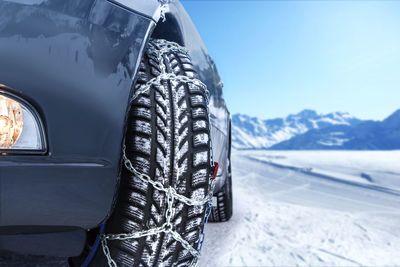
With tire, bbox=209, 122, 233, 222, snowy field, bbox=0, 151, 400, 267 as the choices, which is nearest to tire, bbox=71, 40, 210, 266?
snowy field, bbox=0, 151, 400, 267

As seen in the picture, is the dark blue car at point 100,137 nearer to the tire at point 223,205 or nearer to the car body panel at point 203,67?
the car body panel at point 203,67

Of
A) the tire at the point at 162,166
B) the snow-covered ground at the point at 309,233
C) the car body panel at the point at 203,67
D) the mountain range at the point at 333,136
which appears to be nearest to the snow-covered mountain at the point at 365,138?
the mountain range at the point at 333,136

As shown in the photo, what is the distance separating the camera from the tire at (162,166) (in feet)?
2.77

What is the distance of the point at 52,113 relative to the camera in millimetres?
696

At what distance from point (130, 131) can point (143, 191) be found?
0.19m

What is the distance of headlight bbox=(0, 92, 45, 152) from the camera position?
0.69m

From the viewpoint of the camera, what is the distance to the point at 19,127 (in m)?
0.71

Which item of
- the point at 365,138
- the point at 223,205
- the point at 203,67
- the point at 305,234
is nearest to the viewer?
the point at 203,67

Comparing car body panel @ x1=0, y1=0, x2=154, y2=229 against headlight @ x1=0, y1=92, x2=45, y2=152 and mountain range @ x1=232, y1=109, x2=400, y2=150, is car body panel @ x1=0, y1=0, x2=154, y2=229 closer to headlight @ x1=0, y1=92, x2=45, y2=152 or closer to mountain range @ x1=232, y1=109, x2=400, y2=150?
headlight @ x1=0, y1=92, x2=45, y2=152

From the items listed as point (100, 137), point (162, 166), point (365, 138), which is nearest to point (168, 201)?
point (162, 166)

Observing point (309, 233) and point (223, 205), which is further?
point (223, 205)

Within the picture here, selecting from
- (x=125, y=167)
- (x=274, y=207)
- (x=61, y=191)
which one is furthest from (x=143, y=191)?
(x=274, y=207)

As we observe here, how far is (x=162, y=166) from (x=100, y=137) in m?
0.21

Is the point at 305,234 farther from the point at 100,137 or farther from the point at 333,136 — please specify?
the point at 333,136
